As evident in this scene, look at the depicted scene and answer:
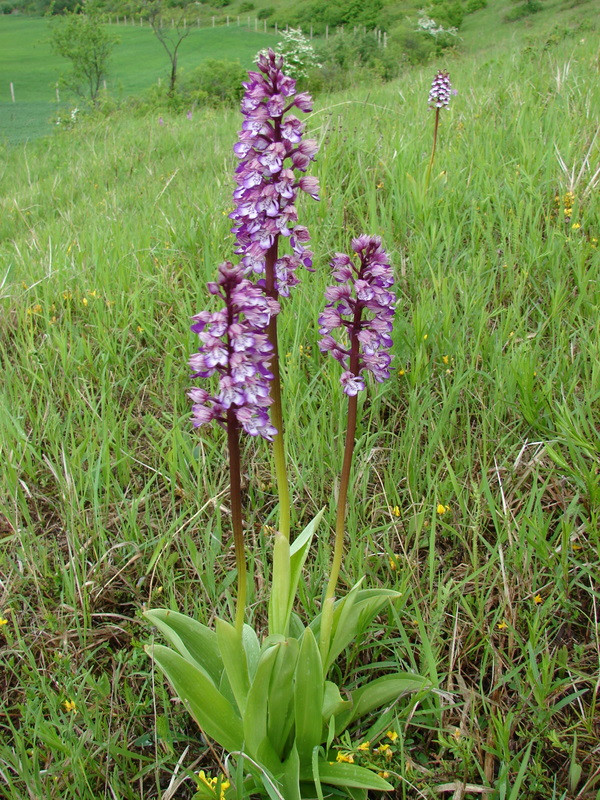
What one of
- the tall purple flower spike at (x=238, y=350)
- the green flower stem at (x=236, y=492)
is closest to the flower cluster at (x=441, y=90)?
the tall purple flower spike at (x=238, y=350)

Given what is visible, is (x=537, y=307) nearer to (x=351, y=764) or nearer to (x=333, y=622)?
(x=333, y=622)

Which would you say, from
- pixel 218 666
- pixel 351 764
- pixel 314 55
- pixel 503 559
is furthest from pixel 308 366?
pixel 314 55

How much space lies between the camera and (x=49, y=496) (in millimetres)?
2713

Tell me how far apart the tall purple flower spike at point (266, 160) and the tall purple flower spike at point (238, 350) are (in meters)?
0.21

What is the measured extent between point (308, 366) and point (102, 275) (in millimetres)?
1600

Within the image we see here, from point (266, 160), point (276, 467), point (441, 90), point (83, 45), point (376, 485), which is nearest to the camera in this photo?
point (266, 160)

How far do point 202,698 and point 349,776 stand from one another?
0.47 m

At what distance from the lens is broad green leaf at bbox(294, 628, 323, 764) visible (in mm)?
1633

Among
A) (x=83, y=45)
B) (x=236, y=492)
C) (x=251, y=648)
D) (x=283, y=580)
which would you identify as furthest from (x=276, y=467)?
(x=83, y=45)

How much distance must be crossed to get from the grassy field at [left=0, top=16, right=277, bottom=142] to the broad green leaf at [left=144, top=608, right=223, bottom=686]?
35.4 meters

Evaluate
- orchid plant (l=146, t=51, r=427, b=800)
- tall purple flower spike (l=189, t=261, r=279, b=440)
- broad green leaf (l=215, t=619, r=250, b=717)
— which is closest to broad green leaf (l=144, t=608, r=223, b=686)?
orchid plant (l=146, t=51, r=427, b=800)

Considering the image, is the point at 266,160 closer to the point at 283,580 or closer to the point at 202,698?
the point at 283,580

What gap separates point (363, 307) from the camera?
1.67m

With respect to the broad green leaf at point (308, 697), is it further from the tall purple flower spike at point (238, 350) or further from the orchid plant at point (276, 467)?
the tall purple flower spike at point (238, 350)
